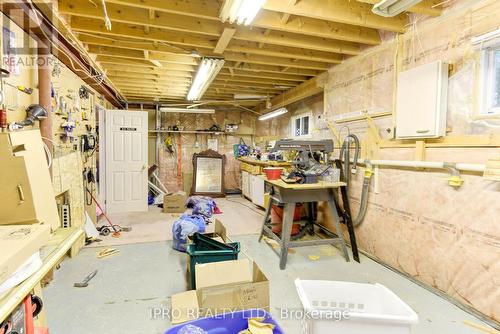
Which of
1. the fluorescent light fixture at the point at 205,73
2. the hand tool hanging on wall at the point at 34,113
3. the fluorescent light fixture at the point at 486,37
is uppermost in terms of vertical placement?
the fluorescent light fixture at the point at 205,73

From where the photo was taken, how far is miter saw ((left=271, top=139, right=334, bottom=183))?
10.7 feet

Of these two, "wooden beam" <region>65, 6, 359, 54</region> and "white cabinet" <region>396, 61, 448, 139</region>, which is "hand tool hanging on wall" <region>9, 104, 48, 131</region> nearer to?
"wooden beam" <region>65, 6, 359, 54</region>

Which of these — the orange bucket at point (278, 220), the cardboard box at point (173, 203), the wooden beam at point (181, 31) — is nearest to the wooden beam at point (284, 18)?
the wooden beam at point (181, 31)

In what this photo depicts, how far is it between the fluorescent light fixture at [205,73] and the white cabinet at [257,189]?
7.04 ft

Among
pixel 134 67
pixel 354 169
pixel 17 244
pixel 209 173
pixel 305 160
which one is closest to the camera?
pixel 17 244

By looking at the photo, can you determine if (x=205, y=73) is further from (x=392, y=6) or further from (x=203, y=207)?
(x=392, y=6)

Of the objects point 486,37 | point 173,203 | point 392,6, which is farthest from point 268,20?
point 173,203

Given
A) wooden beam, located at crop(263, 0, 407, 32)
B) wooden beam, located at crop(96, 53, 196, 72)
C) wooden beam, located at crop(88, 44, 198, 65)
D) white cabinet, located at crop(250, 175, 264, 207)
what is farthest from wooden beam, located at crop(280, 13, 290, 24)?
white cabinet, located at crop(250, 175, 264, 207)

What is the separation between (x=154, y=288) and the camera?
258 cm

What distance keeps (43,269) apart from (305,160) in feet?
9.35

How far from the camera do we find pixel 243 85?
17.9ft

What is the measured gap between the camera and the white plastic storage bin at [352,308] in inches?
47.8

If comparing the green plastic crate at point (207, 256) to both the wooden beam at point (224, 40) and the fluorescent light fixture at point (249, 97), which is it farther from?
the fluorescent light fixture at point (249, 97)

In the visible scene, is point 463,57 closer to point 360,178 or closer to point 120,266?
point 360,178
